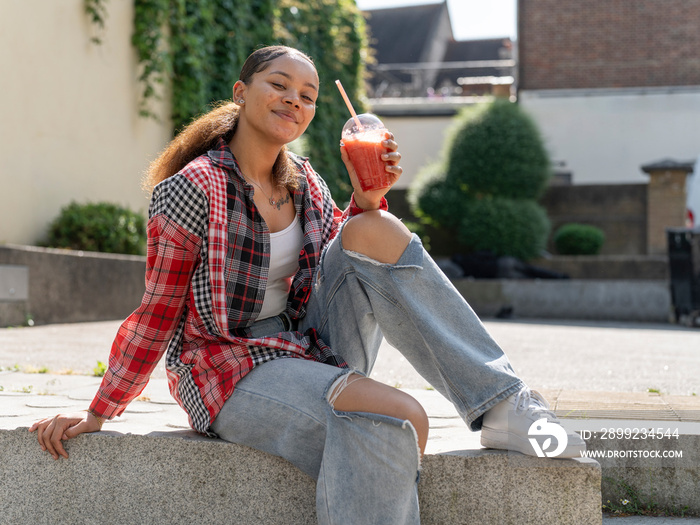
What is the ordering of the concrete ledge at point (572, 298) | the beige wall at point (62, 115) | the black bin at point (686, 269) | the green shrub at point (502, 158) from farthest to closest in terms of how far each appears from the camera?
the green shrub at point (502, 158) → the concrete ledge at point (572, 298) → the black bin at point (686, 269) → the beige wall at point (62, 115)

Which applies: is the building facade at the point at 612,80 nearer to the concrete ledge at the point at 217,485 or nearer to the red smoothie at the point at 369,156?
the red smoothie at the point at 369,156

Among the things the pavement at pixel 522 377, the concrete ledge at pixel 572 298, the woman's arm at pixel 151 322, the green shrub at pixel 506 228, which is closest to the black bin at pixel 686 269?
the concrete ledge at pixel 572 298

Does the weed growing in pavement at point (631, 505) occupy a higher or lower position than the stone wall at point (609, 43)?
lower

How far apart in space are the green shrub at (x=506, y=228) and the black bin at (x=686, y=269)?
2534mm

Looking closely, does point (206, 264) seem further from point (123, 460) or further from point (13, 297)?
point (13, 297)

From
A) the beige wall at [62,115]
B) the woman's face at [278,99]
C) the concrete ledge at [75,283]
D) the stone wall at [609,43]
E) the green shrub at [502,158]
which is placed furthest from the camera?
the stone wall at [609,43]

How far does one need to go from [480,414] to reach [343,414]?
1.05 ft

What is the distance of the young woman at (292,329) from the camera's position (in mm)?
1573

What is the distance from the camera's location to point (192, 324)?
178 cm

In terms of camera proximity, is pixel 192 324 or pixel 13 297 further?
pixel 13 297

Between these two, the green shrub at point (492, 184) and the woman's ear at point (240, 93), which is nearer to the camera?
the woman's ear at point (240, 93)

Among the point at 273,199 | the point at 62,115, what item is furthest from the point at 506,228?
the point at 273,199

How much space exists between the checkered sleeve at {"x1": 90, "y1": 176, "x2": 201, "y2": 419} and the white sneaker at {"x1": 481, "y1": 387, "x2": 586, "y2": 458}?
77 centimetres

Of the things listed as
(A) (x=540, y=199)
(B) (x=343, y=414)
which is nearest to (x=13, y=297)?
(B) (x=343, y=414)
